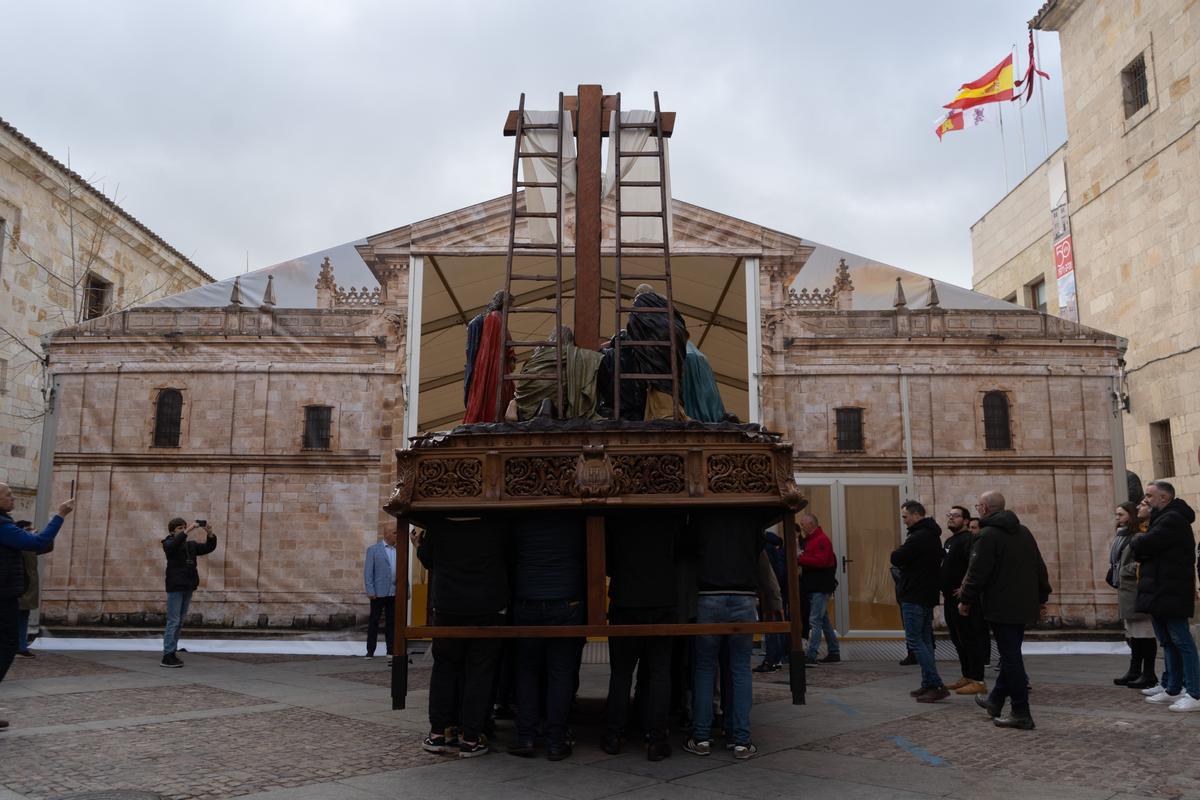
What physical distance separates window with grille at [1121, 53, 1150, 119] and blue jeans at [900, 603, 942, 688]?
51.0ft

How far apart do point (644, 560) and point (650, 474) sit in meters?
0.57

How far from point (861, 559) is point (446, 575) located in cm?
885

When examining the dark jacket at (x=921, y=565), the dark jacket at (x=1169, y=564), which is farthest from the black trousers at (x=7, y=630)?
the dark jacket at (x=1169, y=564)

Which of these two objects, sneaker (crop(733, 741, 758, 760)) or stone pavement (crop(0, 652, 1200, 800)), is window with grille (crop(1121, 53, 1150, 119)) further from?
sneaker (crop(733, 741, 758, 760))

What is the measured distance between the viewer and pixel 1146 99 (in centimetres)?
1880

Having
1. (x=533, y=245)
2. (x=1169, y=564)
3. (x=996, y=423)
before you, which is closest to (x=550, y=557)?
(x=533, y=245)

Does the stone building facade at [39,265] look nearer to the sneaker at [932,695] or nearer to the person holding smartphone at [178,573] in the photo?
the person holding smartphone at [178,573]

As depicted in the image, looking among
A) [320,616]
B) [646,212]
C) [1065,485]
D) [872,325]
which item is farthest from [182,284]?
[1065,485]

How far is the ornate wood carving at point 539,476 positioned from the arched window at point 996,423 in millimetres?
9750

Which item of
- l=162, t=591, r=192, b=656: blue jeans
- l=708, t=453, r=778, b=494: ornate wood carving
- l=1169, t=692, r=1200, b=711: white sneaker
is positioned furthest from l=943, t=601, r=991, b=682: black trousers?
l=162, t=591, r=192, b=656: blue jeans

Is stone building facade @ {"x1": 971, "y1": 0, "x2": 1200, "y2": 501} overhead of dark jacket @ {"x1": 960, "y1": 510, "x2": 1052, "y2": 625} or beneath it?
overhead

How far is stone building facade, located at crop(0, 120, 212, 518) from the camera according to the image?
741 inches

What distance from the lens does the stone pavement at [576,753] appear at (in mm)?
4793

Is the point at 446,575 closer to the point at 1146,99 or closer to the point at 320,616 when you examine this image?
the point at 320,616
